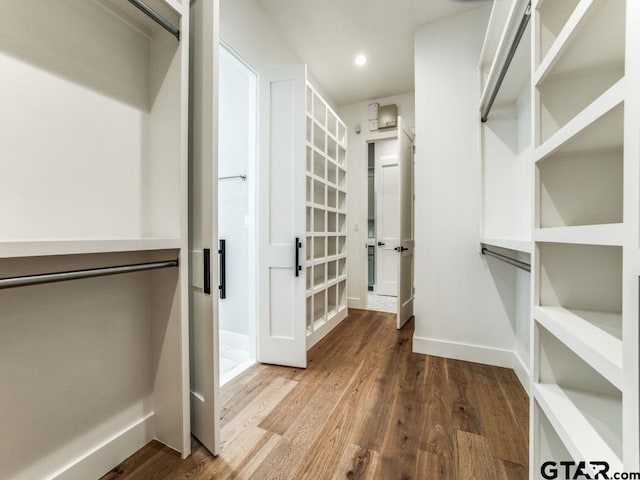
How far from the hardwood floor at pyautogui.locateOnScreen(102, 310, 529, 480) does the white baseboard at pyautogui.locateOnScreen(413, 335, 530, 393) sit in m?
0.08

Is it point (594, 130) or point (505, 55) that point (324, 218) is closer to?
point (505, 55)

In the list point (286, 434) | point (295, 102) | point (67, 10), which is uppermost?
point (295, 102)

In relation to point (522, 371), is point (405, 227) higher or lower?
higher

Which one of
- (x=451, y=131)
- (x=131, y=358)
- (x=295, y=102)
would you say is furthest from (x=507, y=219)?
(x=131, y=358)

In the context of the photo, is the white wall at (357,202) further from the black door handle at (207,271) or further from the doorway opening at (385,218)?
the black door handle at (207,271)

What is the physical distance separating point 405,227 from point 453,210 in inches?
29.5

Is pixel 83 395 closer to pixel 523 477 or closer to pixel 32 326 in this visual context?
pixel 32 326

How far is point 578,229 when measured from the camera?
688 millimetres

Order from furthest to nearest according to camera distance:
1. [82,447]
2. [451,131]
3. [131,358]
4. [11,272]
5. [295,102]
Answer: [451,131]
[295,102]
[131,358]
[82,447]
[11,272]

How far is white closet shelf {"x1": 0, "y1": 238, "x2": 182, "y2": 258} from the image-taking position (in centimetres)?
79

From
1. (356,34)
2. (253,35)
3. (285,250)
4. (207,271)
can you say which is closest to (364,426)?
(207,271)

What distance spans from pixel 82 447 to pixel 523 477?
1843 mm

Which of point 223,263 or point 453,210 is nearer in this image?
point 453,210

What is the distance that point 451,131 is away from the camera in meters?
2.43
